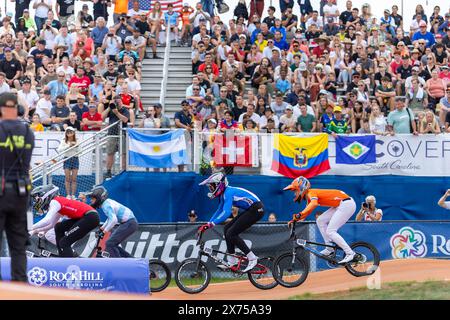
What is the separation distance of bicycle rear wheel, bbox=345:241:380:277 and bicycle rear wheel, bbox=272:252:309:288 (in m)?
1.11

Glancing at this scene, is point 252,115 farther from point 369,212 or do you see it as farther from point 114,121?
point 369,212

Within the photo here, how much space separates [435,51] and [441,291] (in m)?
15.4

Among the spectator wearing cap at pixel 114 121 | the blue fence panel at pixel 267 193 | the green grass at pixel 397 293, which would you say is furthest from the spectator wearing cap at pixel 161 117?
the green grass at pixel 397 293

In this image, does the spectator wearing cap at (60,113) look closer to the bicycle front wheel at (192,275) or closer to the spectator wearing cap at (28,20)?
the spectator wearing cap at (28,20)

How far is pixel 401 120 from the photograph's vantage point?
26.8 m

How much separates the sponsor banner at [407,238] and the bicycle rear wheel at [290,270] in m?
3.39

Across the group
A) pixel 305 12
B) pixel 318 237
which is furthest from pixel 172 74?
pixel 318 237

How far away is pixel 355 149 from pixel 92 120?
21.1ft

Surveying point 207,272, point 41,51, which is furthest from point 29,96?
point 207,272

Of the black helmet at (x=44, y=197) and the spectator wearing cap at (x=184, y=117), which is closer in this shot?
the black helmet at (x=44, y=197)

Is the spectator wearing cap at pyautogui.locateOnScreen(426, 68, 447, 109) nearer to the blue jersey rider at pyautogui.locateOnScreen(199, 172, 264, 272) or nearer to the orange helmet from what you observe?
the orange helmet

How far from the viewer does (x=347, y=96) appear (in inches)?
1101

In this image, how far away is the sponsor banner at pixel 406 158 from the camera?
1041 inches

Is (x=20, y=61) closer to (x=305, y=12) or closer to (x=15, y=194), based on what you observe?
(x=305, y=12)
